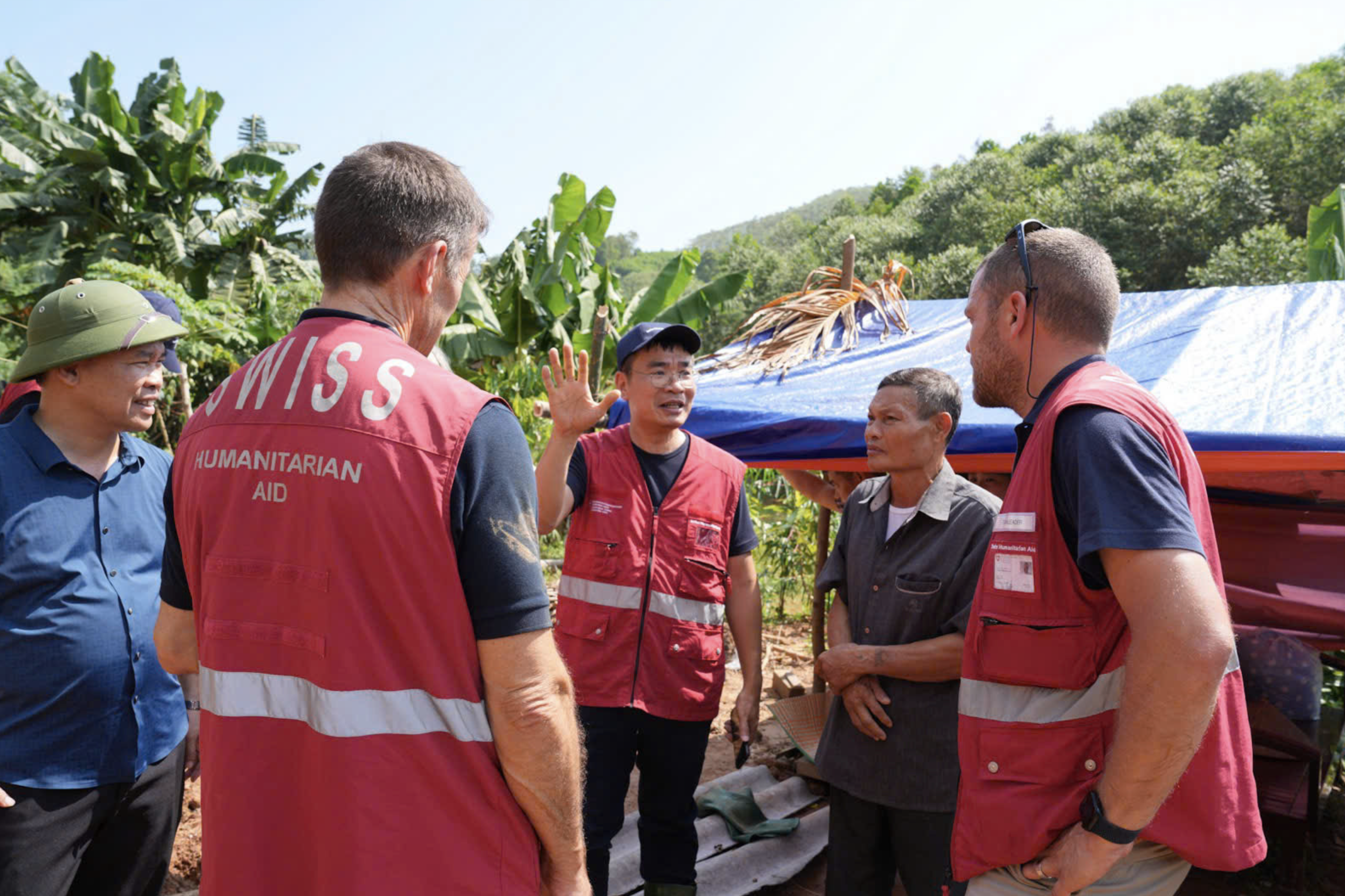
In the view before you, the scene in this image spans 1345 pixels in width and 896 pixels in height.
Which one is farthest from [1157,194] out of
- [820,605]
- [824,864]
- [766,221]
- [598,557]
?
[766,221]

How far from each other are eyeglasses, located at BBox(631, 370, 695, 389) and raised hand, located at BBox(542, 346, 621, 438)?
0.84m

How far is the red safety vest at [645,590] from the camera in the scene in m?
3.22

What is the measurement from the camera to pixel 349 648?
4.59 ft

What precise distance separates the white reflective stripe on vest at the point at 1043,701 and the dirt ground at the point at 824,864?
2.05m

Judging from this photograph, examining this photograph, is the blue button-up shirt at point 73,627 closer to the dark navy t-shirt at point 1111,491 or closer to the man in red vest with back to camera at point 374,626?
the man in red vest with back to camera at point 374,626

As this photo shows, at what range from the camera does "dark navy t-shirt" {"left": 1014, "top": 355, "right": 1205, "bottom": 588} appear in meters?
1.52

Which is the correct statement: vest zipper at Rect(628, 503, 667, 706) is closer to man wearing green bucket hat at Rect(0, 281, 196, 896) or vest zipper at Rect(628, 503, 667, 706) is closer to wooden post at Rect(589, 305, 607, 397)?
wooden post at Rect(589, 305, 607, 397)

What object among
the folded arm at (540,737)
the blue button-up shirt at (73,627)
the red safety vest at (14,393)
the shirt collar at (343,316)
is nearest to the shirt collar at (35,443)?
the blue button-up shirt at (73,627)

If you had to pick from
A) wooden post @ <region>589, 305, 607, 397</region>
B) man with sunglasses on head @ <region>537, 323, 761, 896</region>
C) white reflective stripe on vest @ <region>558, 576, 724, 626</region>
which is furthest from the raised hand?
white reflective stripe on vest @ <region>558, 576, 724, 626</region>

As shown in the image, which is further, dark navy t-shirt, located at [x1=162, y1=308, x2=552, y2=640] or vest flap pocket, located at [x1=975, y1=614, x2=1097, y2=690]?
vest flap pocket, located at [x1=975, y1=614, x2=1097, y2=690]

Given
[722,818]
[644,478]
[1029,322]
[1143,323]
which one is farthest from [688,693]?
[1143,323]

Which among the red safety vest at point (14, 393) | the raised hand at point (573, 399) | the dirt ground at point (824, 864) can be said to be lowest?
the dirt ground at point (824, 864)

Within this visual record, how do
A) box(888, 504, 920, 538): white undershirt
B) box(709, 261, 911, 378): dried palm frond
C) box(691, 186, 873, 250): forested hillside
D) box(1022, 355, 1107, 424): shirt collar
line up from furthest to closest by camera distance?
box(691, 186, 873, 250): forested hillside < box(709, 261, 911, 378): dried palm frond < box(888, 504, 920, 538): white undershirt < box(1022, 355, 1107, 424): shirt collar

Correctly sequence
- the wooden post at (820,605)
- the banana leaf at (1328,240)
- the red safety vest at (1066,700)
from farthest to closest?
the banana leaf at (1328,240) → the wooden post at (820,605) → the red safety vest at (1066,700)
